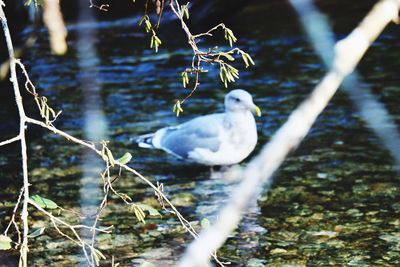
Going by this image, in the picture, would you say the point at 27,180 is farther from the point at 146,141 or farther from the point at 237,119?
the point at 146,141

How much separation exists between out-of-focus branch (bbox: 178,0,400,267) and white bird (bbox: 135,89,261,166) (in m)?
6.26

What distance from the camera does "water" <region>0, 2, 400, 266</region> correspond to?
207 inches

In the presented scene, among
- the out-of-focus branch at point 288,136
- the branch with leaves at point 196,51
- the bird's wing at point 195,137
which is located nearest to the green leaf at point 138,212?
the branch with leaves at point 196,51

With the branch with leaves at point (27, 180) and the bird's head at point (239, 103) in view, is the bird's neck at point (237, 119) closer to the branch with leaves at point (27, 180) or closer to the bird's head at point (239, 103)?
the bird's head at point (239, 103)

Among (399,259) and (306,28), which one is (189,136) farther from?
(306,28)

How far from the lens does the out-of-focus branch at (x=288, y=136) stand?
0.65 metres

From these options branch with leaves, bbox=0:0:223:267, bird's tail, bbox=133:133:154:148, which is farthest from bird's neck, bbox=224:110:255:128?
branch with leaves, bbox=0:0:223:267

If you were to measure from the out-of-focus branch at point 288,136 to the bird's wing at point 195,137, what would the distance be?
20.9 feet

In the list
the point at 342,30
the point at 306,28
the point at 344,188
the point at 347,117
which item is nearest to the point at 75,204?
the point at 344,188

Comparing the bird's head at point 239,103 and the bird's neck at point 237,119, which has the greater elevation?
the bird's head at point 239,103

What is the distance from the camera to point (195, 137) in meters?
7.23

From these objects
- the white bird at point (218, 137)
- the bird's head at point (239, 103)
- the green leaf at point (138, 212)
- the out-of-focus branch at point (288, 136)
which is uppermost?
the bird's head at point (239, 103)

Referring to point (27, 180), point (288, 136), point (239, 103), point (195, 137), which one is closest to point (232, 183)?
point (195, 137)

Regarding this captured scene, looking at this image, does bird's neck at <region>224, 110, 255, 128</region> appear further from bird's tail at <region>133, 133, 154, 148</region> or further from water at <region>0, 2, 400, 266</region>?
bird's tail at <region>133, 133, 154, 148</region>
